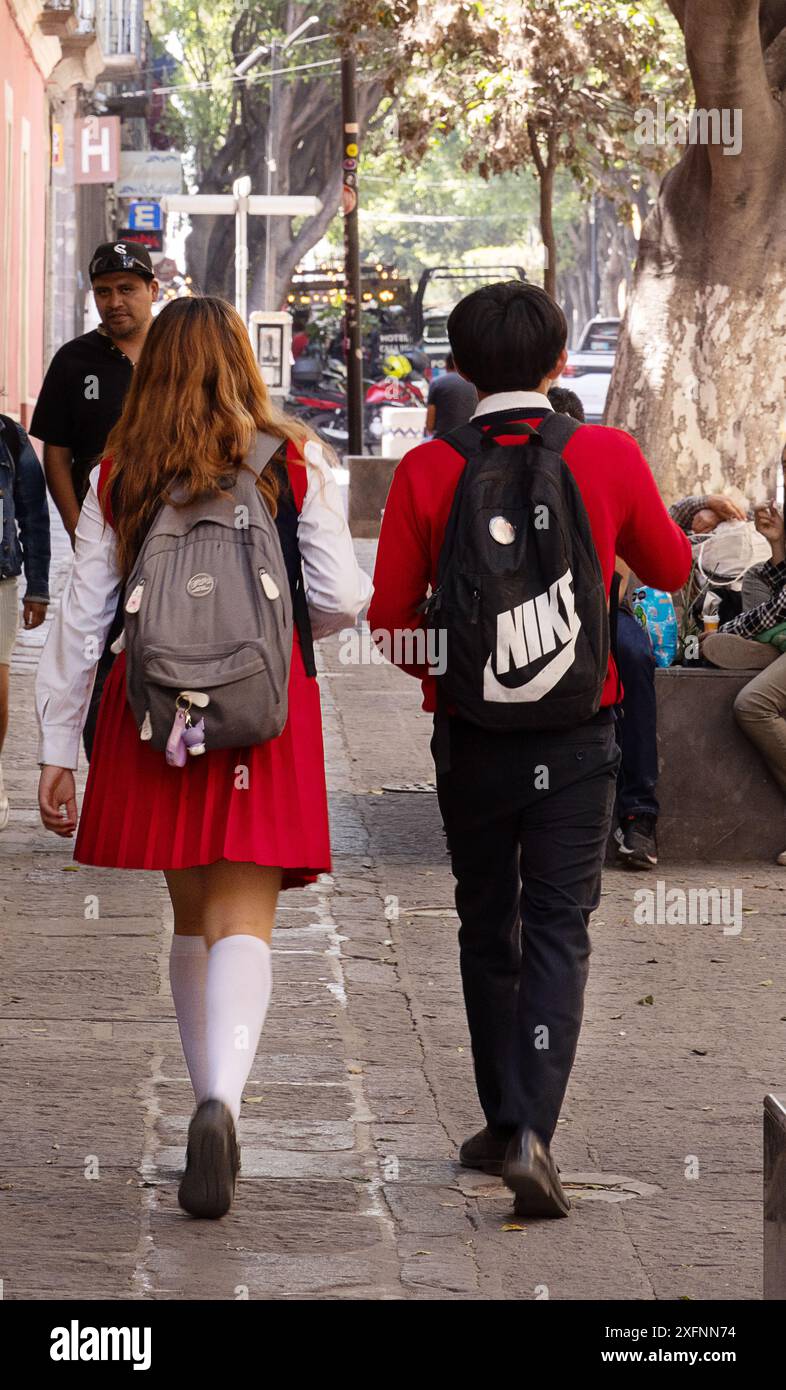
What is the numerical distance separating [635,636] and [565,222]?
6295 centimetres

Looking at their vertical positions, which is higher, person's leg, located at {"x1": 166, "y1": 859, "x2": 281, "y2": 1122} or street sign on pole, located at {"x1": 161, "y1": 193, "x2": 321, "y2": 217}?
street sign on pole, located at {"x1": 161, "y1": 193, "x2": 321, "y2": 217}

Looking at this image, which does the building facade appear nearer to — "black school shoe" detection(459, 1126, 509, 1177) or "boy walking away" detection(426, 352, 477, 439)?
"boy walking away" detection(426, 352, 477, 439)

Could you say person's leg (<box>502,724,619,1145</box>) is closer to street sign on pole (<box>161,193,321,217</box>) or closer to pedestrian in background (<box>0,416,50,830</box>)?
pedestrian in background (<box>0,416,50,830</box>)

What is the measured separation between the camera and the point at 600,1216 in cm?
425

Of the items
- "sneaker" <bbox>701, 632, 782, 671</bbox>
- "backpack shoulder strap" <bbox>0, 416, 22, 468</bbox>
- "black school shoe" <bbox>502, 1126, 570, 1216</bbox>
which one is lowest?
"black school shoe" <bbox>502, 1126, 570, 1216</bbox>

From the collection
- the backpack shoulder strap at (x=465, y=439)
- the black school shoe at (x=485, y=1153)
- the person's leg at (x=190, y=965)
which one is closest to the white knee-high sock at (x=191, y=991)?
the person's leg at (x=190, y=965)

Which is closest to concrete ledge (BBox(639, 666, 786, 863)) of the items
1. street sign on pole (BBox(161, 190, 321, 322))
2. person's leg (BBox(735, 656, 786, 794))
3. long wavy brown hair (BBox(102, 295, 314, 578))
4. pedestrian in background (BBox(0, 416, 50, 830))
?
person's leg (BBox(735, 656, 786, 794))

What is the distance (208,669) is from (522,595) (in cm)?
61

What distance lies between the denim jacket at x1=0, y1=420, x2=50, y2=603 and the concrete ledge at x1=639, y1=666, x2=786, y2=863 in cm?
223

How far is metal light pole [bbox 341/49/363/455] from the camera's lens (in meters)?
23.0

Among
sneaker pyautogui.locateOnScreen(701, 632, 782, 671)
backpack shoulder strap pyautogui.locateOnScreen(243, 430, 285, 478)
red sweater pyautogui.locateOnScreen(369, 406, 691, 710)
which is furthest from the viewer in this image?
sneaker pyautogui.locateOnScreen(701, 632, 782, 671)

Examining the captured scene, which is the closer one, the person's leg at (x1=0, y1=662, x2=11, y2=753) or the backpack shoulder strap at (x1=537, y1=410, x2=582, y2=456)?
the backpack shoulder strap at (x1=537, y1=410, x2=582, y2=456)

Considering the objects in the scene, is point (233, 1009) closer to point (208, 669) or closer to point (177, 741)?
point (177, 741)

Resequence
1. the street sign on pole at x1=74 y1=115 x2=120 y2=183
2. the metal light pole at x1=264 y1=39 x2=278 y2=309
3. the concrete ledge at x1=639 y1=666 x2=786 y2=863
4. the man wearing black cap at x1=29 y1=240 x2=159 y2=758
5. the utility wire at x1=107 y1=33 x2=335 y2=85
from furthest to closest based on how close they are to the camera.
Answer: the utility wire at x1=107 y1=33 x2=335 y2=85 → the metal light pole at x1=264 y1=39 x2=278 y2=309 → the street sign on pole at x1=74 y1=115 x2=120 y2=183 → the concrete ledge at x1=639 y1=666 x2=786 y2=863 → the man wearing black cap at x1=29 y1=240 x2=159 y2=758
